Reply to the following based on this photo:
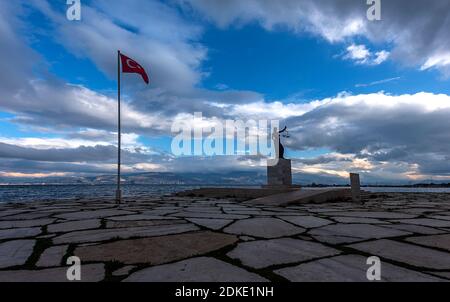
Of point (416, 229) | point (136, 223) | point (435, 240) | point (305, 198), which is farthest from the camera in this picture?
point (305, 198)

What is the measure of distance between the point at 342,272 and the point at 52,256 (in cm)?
234

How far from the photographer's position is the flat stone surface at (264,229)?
350cm

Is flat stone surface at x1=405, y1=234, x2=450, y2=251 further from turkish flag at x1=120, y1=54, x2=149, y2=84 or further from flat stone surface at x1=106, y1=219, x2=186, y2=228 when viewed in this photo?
turkish flag at x1=120, y1=54, x2=149, y2=84

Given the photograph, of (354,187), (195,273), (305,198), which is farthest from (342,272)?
(354,187)

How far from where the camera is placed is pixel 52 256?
2562mm

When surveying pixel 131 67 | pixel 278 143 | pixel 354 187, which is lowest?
pixel 354 187

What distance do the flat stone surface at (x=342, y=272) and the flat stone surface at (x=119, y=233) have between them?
6.08ft

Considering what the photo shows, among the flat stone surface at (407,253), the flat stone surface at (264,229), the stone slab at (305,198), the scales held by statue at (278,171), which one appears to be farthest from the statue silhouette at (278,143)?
the flat stone surface at (407,253)

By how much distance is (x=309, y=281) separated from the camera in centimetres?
191

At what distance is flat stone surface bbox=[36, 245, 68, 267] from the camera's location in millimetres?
2348

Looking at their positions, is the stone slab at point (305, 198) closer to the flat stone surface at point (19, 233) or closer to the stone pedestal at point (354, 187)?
the stone pedestal at point (354, 187)

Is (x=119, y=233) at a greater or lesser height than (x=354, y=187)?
lesser

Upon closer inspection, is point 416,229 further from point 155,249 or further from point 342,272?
point 155,249
